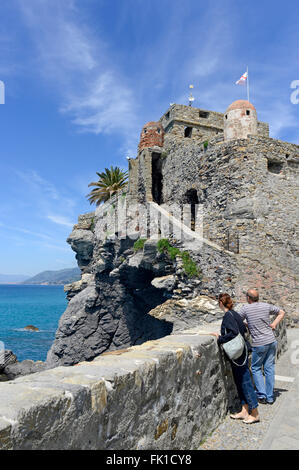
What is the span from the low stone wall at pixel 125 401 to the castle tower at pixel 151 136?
18.9 meters

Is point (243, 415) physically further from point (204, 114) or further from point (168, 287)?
point (204, 114)

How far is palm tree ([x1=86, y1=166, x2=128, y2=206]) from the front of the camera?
29.4 metres

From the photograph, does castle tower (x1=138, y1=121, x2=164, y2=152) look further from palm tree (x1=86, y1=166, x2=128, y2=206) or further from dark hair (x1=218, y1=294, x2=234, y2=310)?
dark hair (x1=218, y1=294, x2=234, y2=310)

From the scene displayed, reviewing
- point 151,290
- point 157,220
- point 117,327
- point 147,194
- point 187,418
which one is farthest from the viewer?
point 117,327

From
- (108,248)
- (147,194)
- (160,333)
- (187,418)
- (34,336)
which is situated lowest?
(34,336)

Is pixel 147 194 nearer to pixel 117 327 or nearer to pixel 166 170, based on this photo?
pixel 166 170

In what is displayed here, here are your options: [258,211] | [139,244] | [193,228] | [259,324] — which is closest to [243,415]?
[259,324]

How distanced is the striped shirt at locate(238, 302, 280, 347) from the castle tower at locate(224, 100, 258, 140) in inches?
439

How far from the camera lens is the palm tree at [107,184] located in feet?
96.4

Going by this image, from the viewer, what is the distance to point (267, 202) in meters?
13.8

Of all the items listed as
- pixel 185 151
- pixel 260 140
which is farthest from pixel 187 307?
pixel 185 151

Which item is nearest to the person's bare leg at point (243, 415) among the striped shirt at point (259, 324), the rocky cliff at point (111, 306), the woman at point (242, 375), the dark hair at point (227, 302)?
the woman at point (242, 375)

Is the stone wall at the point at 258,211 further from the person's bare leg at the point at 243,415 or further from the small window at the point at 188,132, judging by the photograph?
the small window at the point at 188,132
